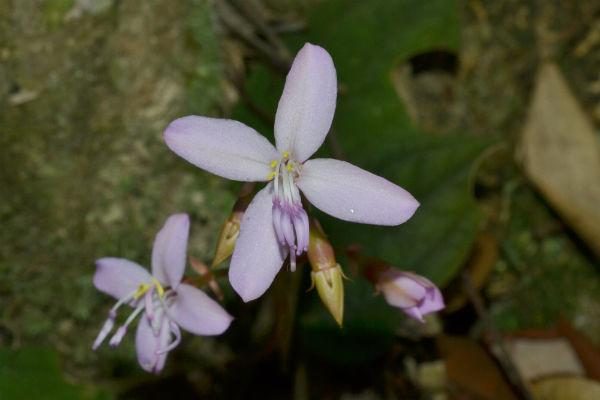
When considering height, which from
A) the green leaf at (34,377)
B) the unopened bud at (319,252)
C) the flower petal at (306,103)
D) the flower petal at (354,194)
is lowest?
the green leaf at (34,377)

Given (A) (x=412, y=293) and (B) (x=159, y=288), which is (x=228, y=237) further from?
(A) (x=412, y=293)

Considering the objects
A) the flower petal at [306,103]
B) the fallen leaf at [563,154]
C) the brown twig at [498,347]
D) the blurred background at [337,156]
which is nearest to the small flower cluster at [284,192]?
the flower petal at [306,103]

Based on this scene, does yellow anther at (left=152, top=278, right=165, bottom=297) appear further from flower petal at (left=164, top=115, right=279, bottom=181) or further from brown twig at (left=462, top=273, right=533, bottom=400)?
brown twig at (left=462, top=273, right=533, bottom=400)

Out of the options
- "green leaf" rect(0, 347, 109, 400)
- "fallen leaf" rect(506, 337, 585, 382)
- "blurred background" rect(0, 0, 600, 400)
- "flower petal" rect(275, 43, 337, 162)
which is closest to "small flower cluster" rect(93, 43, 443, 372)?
"flower petal" rect(275, 43, 337, 162)

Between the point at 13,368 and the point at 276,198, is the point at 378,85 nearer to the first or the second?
the point at 276,198

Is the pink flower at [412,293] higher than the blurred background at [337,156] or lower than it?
lower

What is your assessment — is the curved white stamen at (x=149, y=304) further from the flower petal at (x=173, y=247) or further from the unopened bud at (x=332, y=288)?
the unopened bud at (x=332, y=288)
